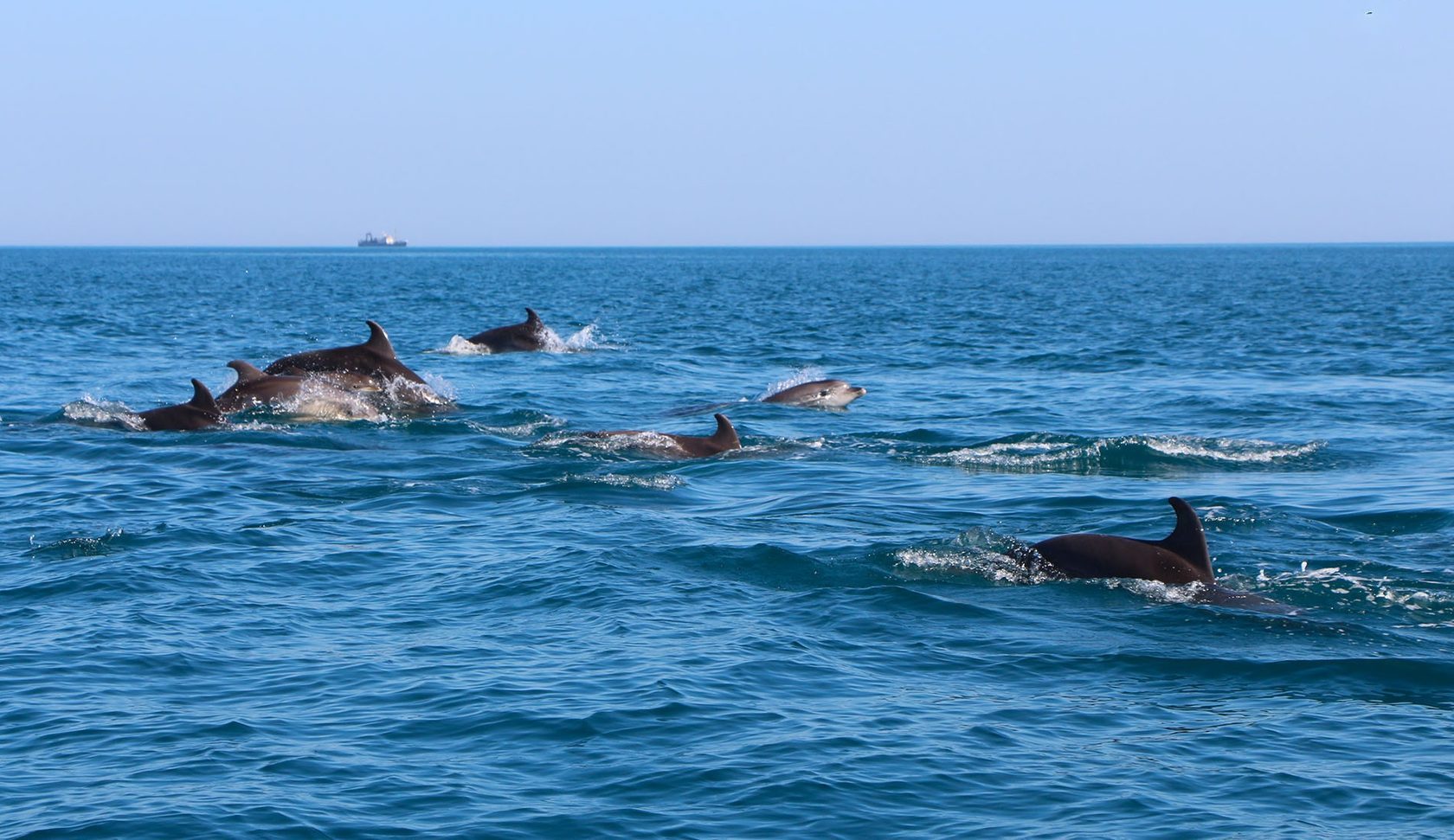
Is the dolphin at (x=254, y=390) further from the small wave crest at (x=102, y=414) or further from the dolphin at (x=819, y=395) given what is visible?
the dolphin at (x=819, y=395)

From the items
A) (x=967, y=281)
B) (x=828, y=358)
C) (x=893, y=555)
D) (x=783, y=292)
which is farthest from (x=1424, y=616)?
(x=967, y=281)

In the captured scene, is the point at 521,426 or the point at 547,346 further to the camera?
the point at 547,346

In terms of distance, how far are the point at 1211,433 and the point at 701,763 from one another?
54.8 feet

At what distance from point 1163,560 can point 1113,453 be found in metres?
8.01

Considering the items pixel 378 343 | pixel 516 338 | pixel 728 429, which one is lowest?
pixel 728 429

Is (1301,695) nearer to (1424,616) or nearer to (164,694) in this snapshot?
(1424,616)

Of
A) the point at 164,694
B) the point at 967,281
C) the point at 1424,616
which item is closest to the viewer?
the point at 164,694

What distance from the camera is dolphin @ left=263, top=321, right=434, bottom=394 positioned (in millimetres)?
25156

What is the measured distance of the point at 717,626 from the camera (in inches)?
493

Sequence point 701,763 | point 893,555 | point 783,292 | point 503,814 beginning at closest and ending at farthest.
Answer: point 503,814 < point 701,763 < point 893,555 < point 783,292

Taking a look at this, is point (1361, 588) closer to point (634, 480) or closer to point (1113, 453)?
point (1113, 453)

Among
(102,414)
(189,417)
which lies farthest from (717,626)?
(102,414)

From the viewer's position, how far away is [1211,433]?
24266mm

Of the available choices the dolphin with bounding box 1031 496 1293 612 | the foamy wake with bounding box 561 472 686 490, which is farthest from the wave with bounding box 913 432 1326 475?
the dolphin with bounding box 1031 496 1293 612
